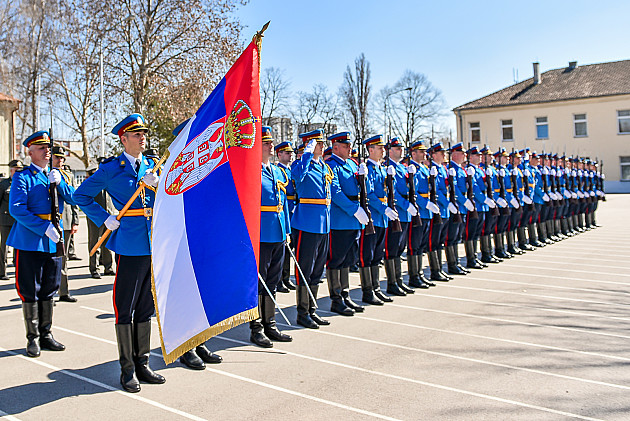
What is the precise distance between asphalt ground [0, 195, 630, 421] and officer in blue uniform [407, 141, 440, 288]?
714 mm

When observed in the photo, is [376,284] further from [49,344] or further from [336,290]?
[49,344]

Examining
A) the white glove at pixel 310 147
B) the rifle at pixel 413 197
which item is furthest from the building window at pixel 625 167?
the white glove at pixel 310 147

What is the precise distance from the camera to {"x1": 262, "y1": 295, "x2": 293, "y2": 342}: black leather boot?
569 centimetres

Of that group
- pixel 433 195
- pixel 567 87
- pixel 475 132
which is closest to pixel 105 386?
pixel 433 195

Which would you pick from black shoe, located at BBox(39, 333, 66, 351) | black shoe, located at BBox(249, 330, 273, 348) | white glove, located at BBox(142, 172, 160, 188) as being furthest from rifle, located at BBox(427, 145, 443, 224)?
black shoe, located at BBox(39, 333, 66, 351)

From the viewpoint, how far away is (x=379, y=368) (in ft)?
15.7

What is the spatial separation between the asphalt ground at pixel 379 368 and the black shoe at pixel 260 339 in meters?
0.07

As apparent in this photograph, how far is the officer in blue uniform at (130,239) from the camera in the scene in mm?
4414

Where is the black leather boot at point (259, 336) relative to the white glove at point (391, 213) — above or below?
below

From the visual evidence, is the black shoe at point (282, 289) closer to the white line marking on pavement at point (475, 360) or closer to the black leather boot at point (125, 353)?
the white line marking on pavement at point (475, 360)

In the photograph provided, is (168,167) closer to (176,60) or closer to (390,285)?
(390,285)

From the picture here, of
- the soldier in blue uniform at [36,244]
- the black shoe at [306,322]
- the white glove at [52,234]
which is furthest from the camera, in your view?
the black shoe at [306,322]

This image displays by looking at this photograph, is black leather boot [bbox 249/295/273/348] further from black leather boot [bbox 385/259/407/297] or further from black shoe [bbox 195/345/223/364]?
black leather boot [bbox 385/259/407/297]

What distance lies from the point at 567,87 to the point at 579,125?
3.45m
